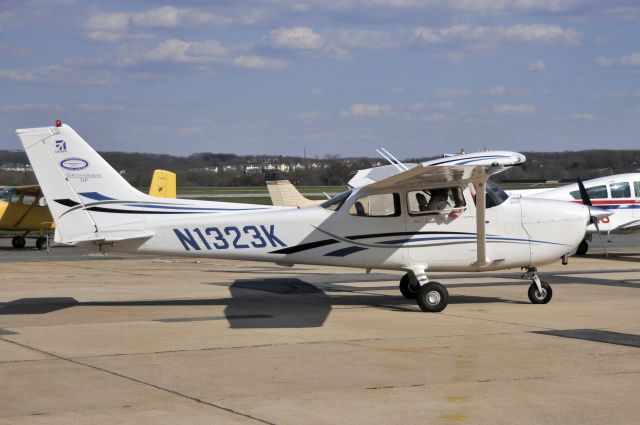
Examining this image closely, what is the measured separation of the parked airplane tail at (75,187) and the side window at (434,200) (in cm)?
398

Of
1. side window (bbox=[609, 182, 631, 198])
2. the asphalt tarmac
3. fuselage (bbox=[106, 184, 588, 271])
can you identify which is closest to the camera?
the asphalt tarmac

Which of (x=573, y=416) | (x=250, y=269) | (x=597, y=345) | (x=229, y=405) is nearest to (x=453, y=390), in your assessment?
(x=573, y=416)

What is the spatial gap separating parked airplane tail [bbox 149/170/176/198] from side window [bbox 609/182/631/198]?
14.8m

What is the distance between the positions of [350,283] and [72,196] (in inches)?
262

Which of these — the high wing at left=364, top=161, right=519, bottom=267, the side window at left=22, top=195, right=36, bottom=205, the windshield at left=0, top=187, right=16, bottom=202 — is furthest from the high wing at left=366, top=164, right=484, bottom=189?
the windshield at left=0, top=187, right=16, bottom=202

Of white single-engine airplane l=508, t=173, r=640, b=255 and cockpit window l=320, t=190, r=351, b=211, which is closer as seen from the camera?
cockpit window l=320, t=190, r=351, b=211

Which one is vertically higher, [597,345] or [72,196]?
[72,196]

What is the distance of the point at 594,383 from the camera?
29.5 ft

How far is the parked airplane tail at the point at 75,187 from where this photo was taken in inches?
543

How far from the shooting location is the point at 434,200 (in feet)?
48.0

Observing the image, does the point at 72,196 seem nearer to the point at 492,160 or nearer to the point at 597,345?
the point at 492,160

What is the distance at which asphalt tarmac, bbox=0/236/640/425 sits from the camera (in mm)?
8016

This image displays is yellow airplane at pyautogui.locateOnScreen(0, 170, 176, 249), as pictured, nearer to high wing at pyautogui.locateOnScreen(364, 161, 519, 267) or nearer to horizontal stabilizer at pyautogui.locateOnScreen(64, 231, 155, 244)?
horizontal stabilizer at pyautogui.locateOnScreen(64, 231, 155, 244)

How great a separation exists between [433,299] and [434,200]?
1485mm
